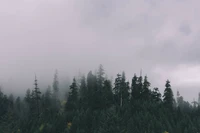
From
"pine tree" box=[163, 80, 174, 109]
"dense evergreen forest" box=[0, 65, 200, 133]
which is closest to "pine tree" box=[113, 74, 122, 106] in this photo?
"dense evergreen forest" box=[0, 65, 200, 133]

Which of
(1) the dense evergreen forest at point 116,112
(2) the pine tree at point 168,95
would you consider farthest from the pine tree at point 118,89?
(2) the pine tree at point 168,95

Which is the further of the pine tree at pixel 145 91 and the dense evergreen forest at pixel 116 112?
the pine tree at pixel 145 91

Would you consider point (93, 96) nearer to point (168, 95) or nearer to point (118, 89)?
point (118, 89)

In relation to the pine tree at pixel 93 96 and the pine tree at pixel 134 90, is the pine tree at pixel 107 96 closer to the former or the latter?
the pine tree at pixel 93 96

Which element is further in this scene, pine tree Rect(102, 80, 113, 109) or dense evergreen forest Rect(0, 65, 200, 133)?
pine tree Rect(102, 80, 113, 109)

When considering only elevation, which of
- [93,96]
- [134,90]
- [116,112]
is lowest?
[116,112]

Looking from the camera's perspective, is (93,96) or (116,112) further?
(93,96)

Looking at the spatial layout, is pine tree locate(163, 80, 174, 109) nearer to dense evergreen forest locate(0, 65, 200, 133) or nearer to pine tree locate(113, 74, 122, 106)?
dense evergreen forest locate(0, 65, 200, 133)

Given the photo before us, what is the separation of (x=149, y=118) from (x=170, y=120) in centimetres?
812

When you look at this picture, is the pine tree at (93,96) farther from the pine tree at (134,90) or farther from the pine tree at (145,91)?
the pine tree at (145,91)

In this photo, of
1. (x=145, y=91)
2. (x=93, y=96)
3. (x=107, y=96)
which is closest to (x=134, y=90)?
(x=145, y=91)

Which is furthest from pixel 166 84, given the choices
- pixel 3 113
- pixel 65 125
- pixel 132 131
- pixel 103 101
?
pixel 3 113

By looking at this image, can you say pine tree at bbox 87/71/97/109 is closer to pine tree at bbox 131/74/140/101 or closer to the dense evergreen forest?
the dense evergreen forest

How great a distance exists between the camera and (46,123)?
96125 millimetres
